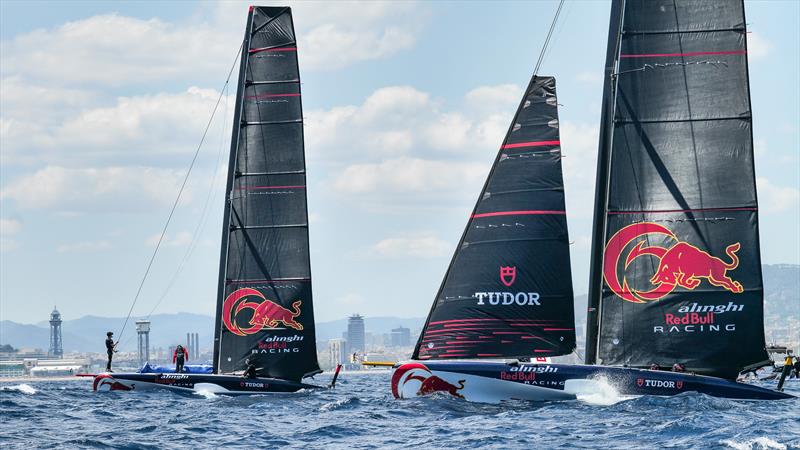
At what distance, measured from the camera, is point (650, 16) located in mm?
36281

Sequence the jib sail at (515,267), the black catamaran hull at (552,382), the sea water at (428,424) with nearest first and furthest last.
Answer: the sea water at (428,424) < the black catamaran hull at (552,382) < the jib sail at (515,267)

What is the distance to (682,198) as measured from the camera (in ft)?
118

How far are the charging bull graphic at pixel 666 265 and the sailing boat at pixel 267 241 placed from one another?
47.4ft

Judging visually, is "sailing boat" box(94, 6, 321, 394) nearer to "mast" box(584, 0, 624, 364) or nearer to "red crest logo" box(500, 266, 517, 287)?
"red crest logo" box(500, 266, 517, 287)

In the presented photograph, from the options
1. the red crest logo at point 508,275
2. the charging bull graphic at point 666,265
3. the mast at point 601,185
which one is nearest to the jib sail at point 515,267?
the red crest logo at point 508,275

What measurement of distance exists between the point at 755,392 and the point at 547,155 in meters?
8.71

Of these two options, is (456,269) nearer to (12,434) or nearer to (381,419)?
(381,419)

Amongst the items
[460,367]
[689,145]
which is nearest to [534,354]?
[460,367]

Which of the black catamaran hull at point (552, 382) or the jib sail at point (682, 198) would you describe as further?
the jib sail at point (682, 198)

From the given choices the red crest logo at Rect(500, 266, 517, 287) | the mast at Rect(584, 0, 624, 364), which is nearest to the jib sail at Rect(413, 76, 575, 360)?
the red crest logo at Rect(500, 266, 517, 287)

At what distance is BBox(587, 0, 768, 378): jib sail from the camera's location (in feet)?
118

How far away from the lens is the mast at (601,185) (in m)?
36.7

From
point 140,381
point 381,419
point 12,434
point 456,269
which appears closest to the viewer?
point 12,434

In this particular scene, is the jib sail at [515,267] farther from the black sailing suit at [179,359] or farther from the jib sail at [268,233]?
the black sailing suit at [179,359]
